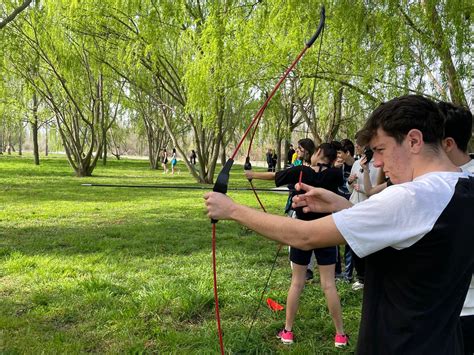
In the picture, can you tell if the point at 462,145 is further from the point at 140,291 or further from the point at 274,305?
the point at 140,291

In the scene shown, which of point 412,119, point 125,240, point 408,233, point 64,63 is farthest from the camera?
point 64,63

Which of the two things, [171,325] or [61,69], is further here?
[61,69]

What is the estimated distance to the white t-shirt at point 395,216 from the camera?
54.2 inches

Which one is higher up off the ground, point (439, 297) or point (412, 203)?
point (412, 203)

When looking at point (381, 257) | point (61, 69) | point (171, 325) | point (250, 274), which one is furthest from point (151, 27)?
point (381, 257)

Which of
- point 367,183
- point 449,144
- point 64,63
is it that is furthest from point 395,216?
point 64,63

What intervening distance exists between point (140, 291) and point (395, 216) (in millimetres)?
3640

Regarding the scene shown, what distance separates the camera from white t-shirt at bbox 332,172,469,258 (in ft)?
4.52

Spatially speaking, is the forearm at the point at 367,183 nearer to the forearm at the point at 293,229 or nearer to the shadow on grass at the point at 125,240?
the shadow on grass at the point at 125,240

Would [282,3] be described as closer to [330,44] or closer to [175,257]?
[330,44]

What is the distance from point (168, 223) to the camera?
345 inches

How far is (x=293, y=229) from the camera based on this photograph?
5.03 feet

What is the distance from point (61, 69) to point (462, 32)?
16.4 meters

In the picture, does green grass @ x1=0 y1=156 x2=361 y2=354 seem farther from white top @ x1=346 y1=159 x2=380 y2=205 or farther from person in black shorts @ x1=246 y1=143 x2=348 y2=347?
white top @ x1=346 y1=159 x2=380 y2=205
